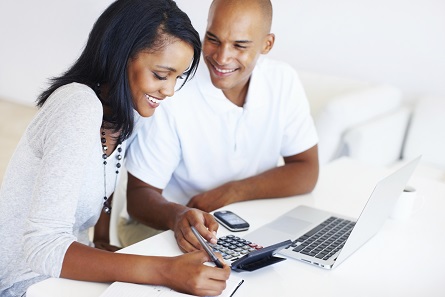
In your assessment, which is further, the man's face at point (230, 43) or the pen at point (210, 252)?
the man's face at point (230, 43)

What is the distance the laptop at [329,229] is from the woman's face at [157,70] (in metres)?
0.39

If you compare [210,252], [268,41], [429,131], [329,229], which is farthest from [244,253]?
[429,131]

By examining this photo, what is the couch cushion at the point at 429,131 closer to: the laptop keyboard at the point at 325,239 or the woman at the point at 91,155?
the laptop keyboard at the point at 325,239

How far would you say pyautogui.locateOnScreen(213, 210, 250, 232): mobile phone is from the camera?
1526 mm

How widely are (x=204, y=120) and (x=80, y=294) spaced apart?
2.79ft

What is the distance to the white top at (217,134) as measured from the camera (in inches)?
71.3

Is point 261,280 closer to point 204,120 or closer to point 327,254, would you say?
point 327,254

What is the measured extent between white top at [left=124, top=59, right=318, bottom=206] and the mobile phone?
0.29 m

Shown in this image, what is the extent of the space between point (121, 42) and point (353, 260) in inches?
27.3

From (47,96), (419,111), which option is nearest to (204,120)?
(47,96)

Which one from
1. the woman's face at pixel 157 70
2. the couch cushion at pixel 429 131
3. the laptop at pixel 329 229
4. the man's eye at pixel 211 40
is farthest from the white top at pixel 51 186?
the couch cushion at pixel 429 131

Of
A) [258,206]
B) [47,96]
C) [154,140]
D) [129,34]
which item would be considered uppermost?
[129,34]

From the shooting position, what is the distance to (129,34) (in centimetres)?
134

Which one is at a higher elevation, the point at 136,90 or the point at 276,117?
the point at 136,90
